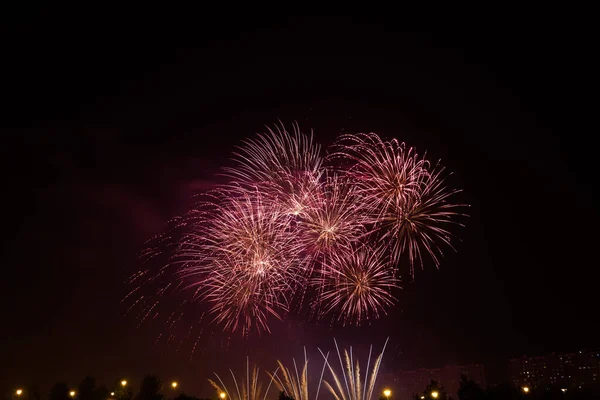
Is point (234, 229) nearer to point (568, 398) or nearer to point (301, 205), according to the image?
point (301, 205)

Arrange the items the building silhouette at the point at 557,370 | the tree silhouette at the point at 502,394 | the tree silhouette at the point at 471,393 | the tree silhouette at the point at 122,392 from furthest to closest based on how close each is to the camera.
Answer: the building silhouette at the point at 557,370, the tree silhouette at the point at 122,392, the tree silhouette at the point at 471,393, the tree silhouette at the point at 502,394

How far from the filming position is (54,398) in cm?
6103

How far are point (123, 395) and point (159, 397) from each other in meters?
11.9

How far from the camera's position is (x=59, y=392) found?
61.8 meters

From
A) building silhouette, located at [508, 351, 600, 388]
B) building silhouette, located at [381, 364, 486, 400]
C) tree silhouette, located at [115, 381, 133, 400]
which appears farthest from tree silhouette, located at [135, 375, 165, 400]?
building silhouette, located at [508, 351, 600, 388]

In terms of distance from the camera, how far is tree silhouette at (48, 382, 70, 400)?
6128 centimetres

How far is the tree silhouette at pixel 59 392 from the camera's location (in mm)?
61281

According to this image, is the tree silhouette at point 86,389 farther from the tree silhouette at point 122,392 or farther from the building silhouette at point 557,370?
the building silhouette at point 557,370

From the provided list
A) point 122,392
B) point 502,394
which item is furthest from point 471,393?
point 122,392

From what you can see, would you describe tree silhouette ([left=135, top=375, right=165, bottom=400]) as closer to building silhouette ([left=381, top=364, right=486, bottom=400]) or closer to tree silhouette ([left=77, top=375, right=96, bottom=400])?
tree silhouette ([left=77, top=375, right=96, bottom=400])

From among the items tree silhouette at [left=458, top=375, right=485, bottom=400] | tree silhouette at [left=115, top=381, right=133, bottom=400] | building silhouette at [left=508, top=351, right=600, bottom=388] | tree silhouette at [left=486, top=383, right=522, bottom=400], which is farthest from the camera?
building silhouette at [left=508, top=351, right=600, bottom=388]

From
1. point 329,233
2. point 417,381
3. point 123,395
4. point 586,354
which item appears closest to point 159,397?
point 123,395

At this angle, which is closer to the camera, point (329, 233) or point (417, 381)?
point (329, 233)

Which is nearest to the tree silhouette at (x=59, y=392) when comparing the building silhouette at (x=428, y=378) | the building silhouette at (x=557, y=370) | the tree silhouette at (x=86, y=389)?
the tree silhouette at (x=86, y=389)
